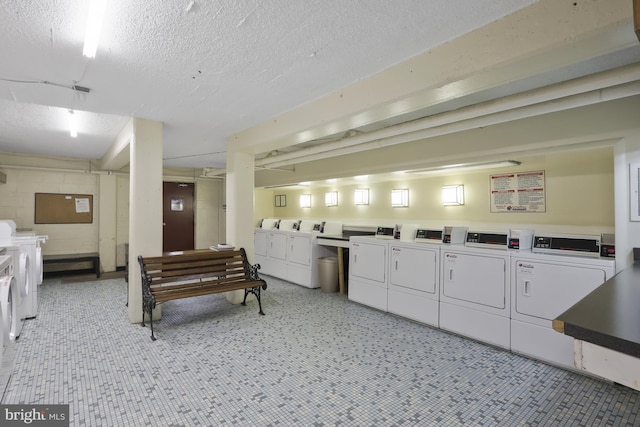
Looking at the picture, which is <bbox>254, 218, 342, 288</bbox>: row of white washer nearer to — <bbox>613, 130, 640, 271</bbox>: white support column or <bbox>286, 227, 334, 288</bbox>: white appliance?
<bbox>286, 227, 334, 288</bbox>: white appliance

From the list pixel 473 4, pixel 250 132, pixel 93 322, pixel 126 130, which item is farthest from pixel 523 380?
pixel 126 130

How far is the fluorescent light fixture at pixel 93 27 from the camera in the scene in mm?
1676

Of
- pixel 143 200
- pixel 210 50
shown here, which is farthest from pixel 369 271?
pixel 210 50

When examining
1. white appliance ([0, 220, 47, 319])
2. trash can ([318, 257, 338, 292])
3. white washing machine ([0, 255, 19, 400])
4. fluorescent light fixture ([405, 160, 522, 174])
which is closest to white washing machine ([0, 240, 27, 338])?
white appliance ([0, 220, 47, 319])

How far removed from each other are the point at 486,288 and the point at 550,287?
1.84 ft

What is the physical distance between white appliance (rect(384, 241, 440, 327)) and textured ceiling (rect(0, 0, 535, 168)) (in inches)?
86.7

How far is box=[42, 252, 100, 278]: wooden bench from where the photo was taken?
5.89 m

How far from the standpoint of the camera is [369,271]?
175 inches

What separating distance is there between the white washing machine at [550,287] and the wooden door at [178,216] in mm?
7311

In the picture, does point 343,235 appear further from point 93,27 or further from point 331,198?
point 93,27

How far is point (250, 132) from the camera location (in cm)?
414

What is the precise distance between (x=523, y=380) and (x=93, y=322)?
174 inches

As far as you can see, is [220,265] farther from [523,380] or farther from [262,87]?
[523,380]
